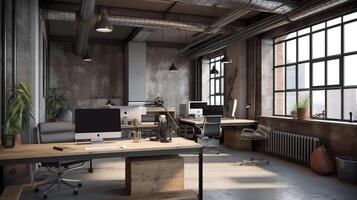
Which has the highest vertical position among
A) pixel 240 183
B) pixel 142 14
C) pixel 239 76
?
pixel 142 14

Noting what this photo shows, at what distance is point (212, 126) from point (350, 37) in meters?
3.28

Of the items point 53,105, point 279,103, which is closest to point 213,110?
point 279,103

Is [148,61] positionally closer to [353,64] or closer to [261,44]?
[261,44]

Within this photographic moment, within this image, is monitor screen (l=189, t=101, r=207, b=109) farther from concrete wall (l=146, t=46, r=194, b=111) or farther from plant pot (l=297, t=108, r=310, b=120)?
plant pot (l=297, t=108, r=310, b=120)

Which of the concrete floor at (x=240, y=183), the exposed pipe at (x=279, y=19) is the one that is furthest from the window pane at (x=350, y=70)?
the concrete floor at (x=240, y=183)

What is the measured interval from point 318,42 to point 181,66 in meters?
6.18

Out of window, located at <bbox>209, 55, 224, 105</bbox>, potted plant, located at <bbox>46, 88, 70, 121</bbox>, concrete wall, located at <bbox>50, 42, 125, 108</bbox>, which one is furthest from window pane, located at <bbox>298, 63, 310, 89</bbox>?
concrete wall, located at <bbox>50, 42, 125, 108</bbox>

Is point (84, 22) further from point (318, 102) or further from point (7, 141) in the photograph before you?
point (318, 102)

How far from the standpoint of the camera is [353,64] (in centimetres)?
519

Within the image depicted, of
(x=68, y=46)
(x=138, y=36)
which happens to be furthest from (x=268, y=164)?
(x=68, y=46)

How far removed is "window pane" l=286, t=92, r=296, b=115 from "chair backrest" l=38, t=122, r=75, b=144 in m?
4.83

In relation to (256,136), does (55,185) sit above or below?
below

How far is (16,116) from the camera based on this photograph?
148 inches

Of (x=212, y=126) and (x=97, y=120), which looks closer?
(x=97, y=120)
